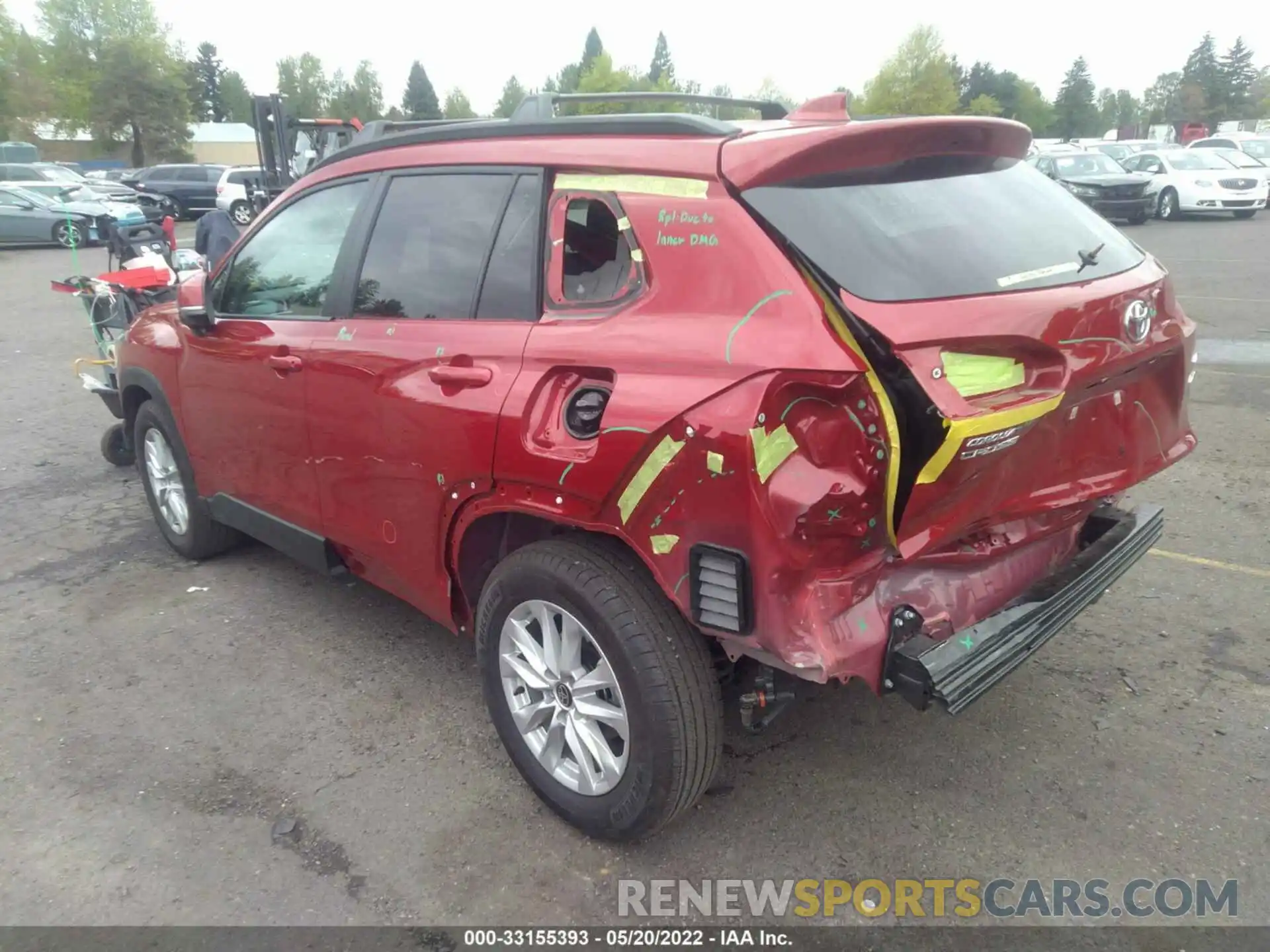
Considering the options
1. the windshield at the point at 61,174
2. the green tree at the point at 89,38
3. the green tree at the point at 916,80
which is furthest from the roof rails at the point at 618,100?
the green tree at the point at 89,38

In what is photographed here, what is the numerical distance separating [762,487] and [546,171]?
1.29 meters

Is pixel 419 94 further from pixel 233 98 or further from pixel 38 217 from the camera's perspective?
pixel 38 217

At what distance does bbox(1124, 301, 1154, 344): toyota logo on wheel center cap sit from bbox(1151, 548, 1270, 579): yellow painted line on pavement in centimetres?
229

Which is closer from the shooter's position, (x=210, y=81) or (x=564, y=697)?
(x=564, y=697)

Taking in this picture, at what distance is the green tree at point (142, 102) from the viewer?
190 feet

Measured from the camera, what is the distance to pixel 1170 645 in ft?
12.4

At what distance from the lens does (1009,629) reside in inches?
102

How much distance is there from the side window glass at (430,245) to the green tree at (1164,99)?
85445 mm

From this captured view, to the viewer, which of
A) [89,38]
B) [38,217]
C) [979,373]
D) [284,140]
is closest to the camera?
[979,373]

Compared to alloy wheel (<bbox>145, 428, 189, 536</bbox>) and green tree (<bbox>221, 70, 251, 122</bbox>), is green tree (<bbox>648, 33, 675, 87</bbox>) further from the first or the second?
alloy wheel (<bbox>145, 428, 189, 536</bbox>)

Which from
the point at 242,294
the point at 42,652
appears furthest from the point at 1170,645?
the point at 42,652

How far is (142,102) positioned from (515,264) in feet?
219
